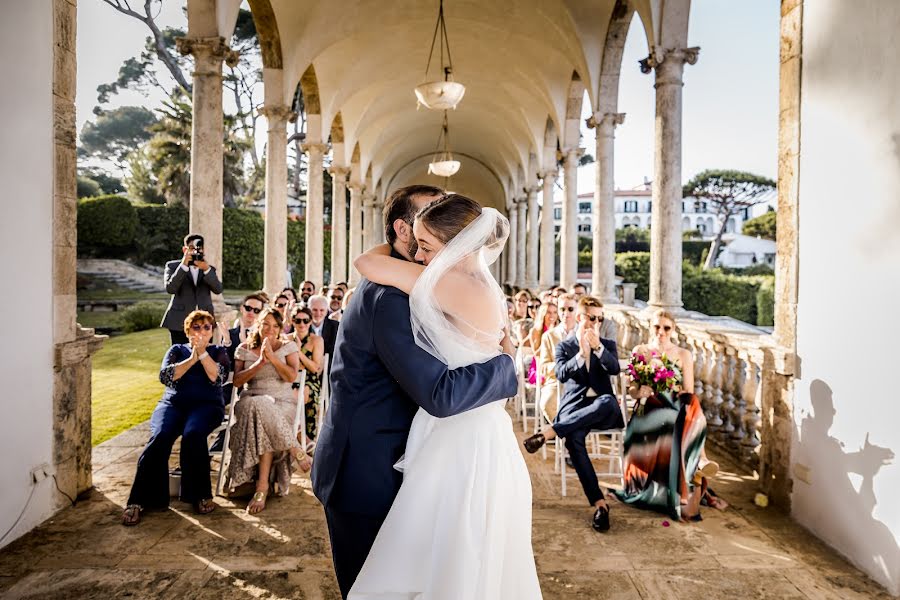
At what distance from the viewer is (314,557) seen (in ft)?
11.3

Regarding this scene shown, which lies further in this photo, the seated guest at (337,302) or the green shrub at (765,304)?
the green shrub at (765,304)

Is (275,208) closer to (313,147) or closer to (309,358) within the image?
(313,147)

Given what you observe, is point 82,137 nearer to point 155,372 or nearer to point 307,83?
point 307,83

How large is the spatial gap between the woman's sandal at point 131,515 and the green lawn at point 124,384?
1939mm

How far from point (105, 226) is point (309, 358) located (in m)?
23.2

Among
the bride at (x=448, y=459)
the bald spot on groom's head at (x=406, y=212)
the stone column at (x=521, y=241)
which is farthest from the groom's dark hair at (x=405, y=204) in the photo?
the stone column at (x=521, y=241)

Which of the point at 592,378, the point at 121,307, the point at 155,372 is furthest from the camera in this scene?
the point at 121,307

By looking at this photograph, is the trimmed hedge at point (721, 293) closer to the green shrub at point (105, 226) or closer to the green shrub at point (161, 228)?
the green shrub at point (161, 228)

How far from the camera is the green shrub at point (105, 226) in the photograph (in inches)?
948

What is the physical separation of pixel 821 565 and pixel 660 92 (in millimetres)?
6094

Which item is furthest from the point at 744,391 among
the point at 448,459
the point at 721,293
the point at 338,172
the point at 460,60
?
the point at 721,293

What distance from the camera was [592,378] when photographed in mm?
4660

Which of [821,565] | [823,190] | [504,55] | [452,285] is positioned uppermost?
[504,55]

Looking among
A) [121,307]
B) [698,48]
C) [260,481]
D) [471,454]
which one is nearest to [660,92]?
[698,48]
